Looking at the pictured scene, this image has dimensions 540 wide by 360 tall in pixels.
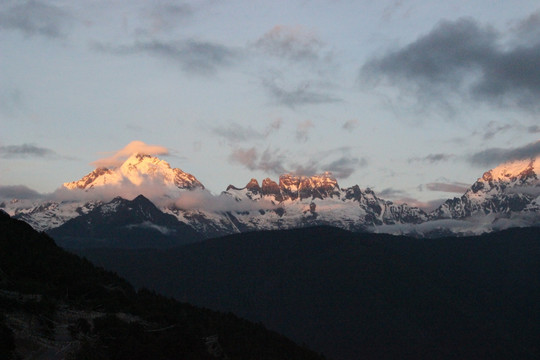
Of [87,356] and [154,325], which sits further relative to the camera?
[154,325]

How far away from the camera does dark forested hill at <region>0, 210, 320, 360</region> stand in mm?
129625

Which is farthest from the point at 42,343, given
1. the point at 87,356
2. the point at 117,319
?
the point at 117,319

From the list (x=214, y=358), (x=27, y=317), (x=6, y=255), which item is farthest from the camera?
(x=6, y=255)

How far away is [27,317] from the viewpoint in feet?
447

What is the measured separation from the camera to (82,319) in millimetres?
140500

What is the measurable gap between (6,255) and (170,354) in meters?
52.1

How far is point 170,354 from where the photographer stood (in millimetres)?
145375

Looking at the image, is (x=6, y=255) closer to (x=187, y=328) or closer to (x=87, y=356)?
(x=187, y=328)

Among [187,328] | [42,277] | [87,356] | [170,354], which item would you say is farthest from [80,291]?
[87,356]

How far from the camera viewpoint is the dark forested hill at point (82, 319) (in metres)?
130

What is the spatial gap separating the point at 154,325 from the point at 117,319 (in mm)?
13531

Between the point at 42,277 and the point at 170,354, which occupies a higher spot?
the point at 42,277

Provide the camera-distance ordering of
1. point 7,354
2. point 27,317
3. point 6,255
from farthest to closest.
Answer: point 6,255 → point 27,317 → point 7,354

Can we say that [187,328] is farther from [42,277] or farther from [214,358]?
[42,277]
